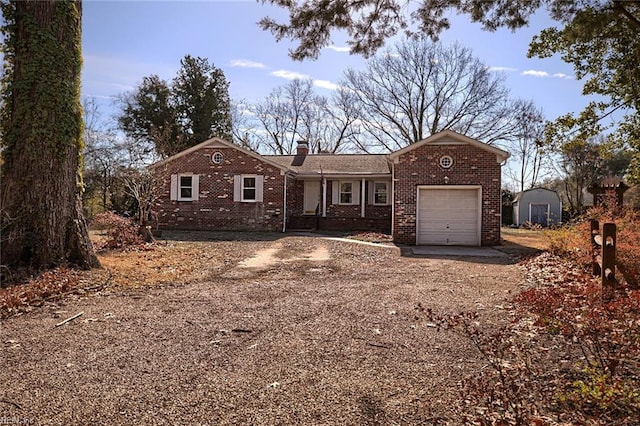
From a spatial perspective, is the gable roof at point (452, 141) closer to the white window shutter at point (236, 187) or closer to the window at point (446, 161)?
the window at point (446, 161)

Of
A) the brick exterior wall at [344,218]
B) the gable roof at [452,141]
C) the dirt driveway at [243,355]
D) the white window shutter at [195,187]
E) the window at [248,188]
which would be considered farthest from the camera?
the brick exterior wall at [344,218]

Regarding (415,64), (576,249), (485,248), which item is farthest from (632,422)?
(415,64)

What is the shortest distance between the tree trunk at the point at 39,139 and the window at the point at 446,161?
36.9ft

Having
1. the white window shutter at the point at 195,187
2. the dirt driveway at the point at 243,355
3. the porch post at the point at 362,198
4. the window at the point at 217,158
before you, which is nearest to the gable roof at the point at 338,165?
the porch post at the point at 362,198

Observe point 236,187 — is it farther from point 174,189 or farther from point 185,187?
point 174,189

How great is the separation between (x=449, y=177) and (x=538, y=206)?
1634cm

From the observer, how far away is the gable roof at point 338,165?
21.4m

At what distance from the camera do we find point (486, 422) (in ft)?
9.09

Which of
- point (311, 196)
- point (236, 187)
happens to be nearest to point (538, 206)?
point (311, 196)

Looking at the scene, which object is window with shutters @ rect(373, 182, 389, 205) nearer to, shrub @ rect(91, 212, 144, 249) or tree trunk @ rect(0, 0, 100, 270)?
shrub @ rect(91, 212, 144, 249)

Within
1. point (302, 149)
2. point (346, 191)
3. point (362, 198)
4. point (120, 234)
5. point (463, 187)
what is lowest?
point (120, 234)

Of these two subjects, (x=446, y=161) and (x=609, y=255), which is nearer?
(x=609, y=255)

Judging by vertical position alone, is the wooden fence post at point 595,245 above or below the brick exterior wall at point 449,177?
below

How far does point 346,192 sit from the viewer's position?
21.9 m
